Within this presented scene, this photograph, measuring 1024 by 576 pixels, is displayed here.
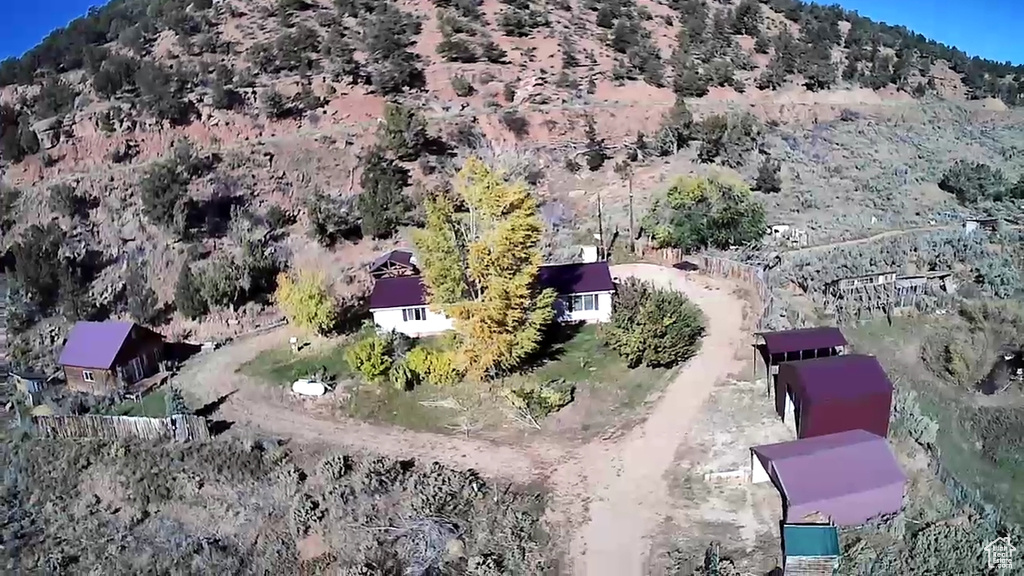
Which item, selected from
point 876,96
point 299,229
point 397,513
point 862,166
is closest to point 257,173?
point 299,229

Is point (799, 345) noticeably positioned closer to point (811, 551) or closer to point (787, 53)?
point (811, 551)

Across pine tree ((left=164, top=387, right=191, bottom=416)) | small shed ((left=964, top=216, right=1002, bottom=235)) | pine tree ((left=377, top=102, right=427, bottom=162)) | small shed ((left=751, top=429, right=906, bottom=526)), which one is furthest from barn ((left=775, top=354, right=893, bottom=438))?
pine tree ((left=377, top=102, right=427, bottom=162))

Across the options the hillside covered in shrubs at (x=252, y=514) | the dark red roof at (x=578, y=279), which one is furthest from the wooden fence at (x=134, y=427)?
the dark red roof at (x=578, y=279)

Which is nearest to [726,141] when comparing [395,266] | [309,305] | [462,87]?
[462,87]

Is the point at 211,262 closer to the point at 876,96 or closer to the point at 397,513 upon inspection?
Result: the point at 397,513

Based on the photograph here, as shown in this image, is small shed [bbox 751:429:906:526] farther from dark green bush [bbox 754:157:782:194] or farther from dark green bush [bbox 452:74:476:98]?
dark green bush [bbox 452:74:476:98]
